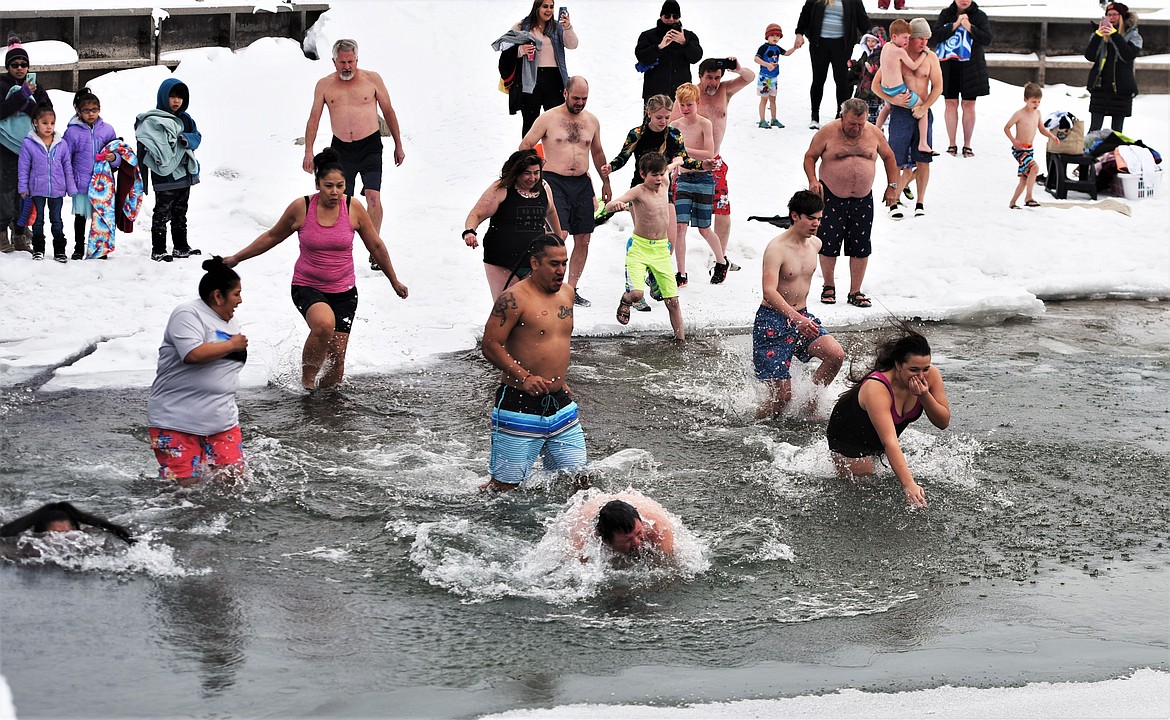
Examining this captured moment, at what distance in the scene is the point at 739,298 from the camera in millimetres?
11547

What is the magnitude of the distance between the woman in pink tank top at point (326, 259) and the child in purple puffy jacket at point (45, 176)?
341cm

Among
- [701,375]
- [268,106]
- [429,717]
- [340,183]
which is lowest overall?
[429,717]

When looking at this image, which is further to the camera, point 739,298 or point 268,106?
point 268,106

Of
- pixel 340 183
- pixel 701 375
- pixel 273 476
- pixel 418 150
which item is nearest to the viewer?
pixel 273 476

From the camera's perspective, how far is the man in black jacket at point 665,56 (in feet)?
42.4

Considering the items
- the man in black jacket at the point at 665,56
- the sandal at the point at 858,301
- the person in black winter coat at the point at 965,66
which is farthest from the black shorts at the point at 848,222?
the person in black winter coat at the point at 965,66

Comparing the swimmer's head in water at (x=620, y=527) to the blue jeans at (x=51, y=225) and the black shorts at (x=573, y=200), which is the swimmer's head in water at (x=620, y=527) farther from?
the blue jeans at (x=51, y=225)

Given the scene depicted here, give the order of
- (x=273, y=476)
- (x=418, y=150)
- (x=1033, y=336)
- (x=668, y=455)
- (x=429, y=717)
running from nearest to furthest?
(x=429, y=717)
(x=273, y=476)
(x=668, y=455)
(x=1033, y=336)
(x=418, y=150)

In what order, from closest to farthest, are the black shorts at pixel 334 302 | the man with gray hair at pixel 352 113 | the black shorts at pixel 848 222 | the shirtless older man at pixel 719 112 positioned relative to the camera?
the black shorts at pixel 334 302, the man with gray hair at pixel 352 113, the black shorts at pixel 848 222, the shirtless older man at pixel 719 112

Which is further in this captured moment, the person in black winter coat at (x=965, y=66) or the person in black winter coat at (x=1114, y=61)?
the person in black winter coat at (x=1114, y=61)

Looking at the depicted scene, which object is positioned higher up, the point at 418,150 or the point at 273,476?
the point at 418,150

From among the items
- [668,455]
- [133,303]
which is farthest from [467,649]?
[133,303]

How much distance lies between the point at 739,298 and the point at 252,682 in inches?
295

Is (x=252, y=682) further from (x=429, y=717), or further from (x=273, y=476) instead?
(x=273, y=476)
